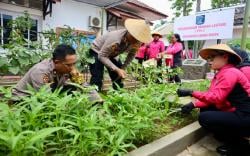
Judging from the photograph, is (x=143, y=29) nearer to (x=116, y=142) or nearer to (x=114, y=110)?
(x=114, y=110)

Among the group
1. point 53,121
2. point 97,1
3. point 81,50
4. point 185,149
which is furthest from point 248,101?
point 97,1

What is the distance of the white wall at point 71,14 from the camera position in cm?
998

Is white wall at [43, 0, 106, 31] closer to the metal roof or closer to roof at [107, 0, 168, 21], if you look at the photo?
the metal roof

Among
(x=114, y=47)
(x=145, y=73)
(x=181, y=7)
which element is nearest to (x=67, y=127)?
(x=114, y=47)

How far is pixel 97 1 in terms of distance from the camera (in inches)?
423

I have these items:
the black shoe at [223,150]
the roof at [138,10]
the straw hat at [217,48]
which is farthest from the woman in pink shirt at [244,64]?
the roof at [138,10]

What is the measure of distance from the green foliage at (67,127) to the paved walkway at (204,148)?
52 cm

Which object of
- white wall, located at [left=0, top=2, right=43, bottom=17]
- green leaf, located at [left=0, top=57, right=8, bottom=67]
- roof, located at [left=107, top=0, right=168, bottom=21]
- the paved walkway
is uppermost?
roof, located at [left=107, top=0, right=168, bottom=21]

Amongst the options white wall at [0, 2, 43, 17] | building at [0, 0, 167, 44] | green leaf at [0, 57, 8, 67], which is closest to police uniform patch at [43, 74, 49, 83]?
green leaf at [0, 57, 8, 67]

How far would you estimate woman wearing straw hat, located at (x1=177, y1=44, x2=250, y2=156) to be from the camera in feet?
9.03

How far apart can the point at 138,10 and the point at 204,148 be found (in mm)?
10238

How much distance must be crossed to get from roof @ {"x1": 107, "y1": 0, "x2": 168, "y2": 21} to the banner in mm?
2049

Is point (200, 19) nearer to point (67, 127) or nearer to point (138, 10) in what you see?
point (138, 10)

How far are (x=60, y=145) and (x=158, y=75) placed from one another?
3105mm
